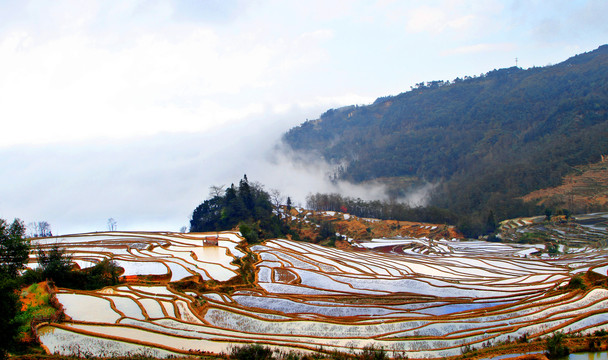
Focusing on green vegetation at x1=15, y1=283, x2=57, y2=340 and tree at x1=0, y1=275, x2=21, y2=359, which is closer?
tree at x1=0, y1=275, x2=21, y2=359

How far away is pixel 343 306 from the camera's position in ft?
67.4

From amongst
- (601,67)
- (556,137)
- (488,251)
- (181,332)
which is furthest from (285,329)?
(601,67)

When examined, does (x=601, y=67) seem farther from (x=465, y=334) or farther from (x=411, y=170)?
(x=465, y=334)

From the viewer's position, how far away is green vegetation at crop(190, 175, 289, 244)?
197 ft

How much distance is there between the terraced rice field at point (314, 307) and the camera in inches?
550

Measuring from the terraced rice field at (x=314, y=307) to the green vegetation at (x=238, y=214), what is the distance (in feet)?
81.7

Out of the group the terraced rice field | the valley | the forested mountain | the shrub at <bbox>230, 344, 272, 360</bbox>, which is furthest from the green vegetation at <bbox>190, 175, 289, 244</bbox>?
the forested mountain

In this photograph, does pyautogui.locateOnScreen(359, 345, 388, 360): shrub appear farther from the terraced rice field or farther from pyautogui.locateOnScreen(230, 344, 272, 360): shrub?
pyautogui.locateOnScreen(230, 344, 272, 360): shrub

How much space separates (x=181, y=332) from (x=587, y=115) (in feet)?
464

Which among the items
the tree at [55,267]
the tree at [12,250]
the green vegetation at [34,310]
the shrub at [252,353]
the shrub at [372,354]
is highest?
the tree at [12,250]

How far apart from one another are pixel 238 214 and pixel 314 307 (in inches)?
1632

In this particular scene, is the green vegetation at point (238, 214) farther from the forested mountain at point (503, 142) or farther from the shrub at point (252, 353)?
the forested mountain at point (503, 142)

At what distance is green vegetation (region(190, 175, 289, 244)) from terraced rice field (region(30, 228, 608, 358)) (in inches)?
980

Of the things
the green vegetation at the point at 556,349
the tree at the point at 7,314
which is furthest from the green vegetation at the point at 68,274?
the green vegetation at the point at 556,349
